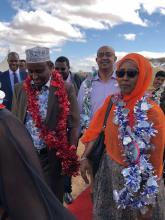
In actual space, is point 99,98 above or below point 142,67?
below

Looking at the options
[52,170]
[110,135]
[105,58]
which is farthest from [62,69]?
[110,135]

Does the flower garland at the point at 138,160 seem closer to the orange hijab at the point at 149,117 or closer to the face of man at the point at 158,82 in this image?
the orange hijab at the point at 149,117

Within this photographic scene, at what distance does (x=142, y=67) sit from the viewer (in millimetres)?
3396

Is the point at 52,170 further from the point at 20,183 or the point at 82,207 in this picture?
the point at 20,183

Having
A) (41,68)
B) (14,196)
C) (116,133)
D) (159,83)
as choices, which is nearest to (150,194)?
(116,133)

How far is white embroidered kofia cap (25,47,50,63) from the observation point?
3.89 meters

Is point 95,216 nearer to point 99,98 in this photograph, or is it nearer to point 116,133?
point 116,133

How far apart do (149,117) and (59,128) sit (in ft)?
3.44

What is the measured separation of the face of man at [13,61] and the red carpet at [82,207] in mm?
3173

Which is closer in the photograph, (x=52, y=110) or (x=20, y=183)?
(x=20, y=183)

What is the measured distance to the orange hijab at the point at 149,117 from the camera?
10.5ft

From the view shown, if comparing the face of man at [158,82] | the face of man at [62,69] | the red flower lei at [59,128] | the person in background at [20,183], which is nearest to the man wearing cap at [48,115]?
the red flower lei at [59,128]

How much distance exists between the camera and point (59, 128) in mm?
3959

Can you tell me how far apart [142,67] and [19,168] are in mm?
2121
